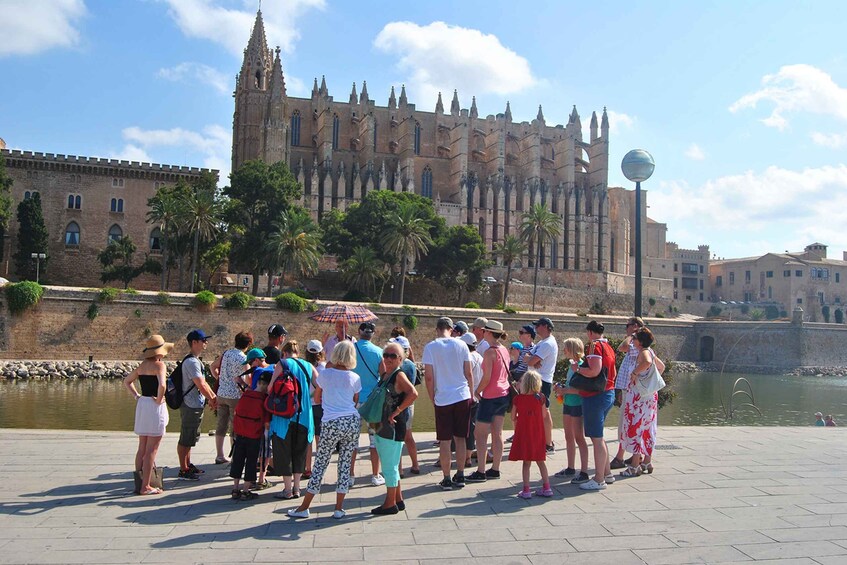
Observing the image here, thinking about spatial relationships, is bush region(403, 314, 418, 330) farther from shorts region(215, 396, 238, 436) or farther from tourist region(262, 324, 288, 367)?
tourist region(262, 324, 288, 367)

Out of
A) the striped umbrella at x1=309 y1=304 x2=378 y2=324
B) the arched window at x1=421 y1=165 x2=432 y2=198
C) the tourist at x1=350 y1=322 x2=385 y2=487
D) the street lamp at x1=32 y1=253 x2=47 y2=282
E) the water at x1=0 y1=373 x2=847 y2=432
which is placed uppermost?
the arched window at x1=421 y1=165 x2=432 y2=198

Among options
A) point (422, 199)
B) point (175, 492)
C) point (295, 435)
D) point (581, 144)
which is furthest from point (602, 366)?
point (581, 144)

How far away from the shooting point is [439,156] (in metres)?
66.8

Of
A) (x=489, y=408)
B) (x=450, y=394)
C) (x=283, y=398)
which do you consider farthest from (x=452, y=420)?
(x=283, y=398)

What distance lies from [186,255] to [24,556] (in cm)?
3899

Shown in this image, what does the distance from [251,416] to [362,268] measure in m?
36.6

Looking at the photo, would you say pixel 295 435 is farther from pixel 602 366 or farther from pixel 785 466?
pixel 785 466

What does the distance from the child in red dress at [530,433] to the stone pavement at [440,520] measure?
0.69ft

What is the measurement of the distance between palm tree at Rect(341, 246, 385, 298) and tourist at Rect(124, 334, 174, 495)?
119ft

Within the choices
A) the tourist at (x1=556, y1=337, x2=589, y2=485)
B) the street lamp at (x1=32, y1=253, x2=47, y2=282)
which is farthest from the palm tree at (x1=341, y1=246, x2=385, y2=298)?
the tourist at (x1=556, y1=337, x2=589, y2=485)

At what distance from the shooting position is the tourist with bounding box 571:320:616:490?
733cm

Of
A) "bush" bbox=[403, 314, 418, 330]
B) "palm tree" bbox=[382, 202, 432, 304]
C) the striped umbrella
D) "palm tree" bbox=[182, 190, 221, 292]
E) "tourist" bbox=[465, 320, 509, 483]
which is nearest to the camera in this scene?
"tourist" bbox=[465, 320, 509, 483]

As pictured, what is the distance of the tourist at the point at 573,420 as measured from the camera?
7.52m

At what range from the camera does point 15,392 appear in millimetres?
21875
